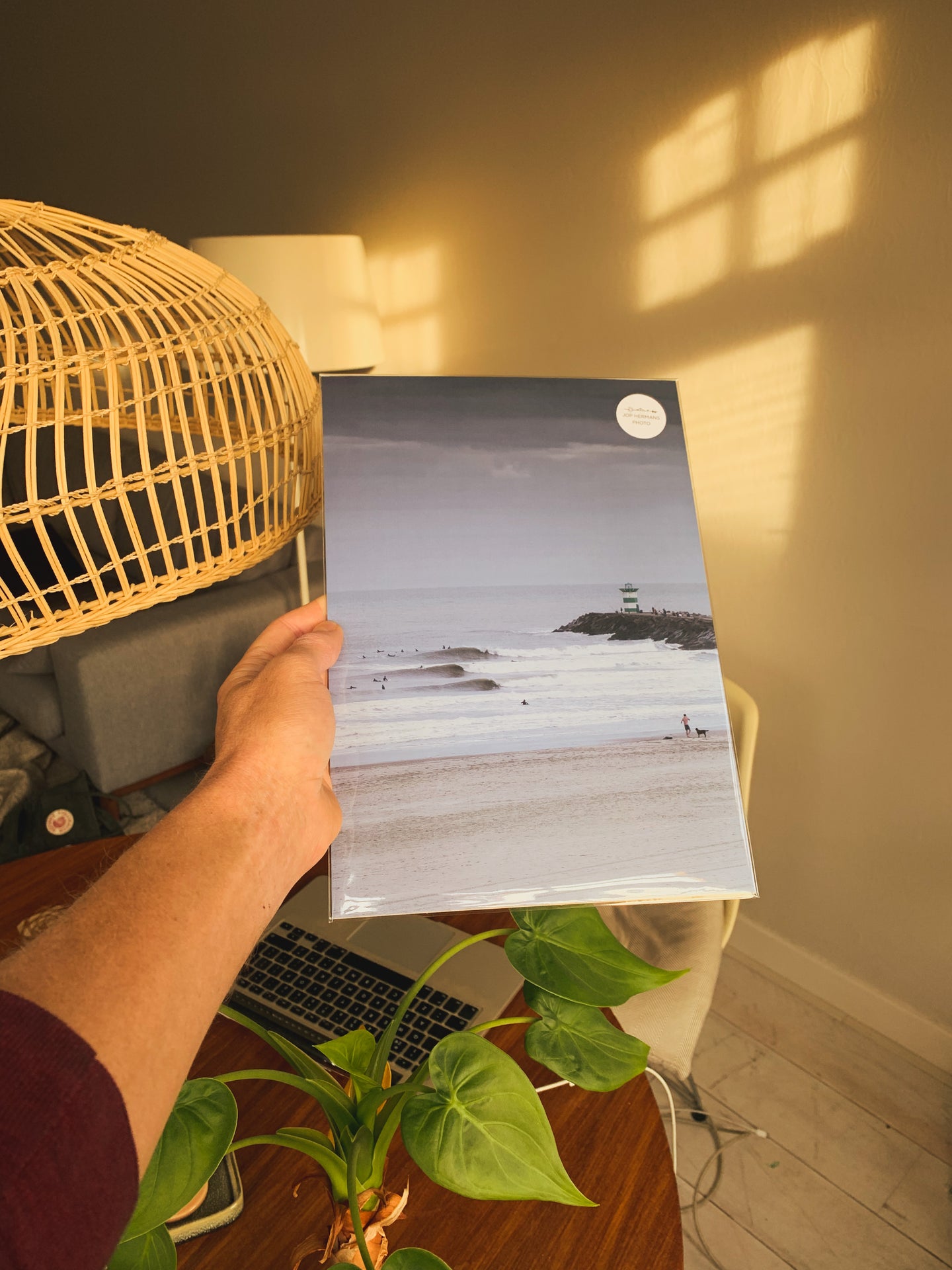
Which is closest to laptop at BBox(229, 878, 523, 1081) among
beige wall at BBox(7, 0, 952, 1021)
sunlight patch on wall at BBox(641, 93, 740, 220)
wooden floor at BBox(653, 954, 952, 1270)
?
wooden floor at BBox(653, 954, 952, 1270)

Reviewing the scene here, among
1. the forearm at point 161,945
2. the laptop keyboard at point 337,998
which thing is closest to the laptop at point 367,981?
the laptop keyboard at point 337,998

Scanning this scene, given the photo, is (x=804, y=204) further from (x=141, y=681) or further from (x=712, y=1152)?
(x=141, y=681)

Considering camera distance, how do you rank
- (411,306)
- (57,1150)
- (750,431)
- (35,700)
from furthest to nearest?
(35,700) → (411,306) → (750,431) → (57,1150)

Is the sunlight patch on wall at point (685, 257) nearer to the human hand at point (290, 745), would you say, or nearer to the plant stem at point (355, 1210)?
the human hand at point (290, 745)

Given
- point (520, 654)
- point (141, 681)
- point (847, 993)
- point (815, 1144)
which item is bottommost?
point (815, 1144)

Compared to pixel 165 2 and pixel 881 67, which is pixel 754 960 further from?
pixel 165 2

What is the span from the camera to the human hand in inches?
21.4

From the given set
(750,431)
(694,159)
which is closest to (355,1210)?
(750,431)

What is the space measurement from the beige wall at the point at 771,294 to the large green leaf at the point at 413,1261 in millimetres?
1240

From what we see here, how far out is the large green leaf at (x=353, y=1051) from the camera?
20.7 inches

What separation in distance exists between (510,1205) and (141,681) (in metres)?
1.76

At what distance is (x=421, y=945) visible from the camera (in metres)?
0.93

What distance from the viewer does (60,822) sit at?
6.05 ft

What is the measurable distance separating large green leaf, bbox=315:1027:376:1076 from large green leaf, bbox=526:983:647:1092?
108 mm
